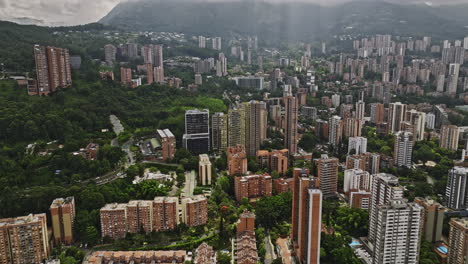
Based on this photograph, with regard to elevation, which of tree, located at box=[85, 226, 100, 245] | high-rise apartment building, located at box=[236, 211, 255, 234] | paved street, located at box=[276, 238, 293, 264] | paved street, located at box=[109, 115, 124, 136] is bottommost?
paved street, located at box=[276, 238, 293, 264]

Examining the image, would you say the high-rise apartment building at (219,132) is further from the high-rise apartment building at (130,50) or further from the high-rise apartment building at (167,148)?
the high-rise apartment building at (130,50)

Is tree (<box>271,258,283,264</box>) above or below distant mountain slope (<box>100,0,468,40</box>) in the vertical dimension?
below

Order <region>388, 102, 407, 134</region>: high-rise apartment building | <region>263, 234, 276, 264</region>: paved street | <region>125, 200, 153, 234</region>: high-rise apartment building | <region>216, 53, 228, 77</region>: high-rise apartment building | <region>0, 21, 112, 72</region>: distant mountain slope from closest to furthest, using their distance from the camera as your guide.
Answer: <region>263, 234, 276, 264</region>: paved street
<region>125, 200, 153, 234</region>: high-rise apartment building
<region>0, 21, 112, 72</region>: distant mountain slope
<region>388, 102, 407, 134</region>: high-rise apartment building
<region>216, 53, 228, 77</region>: high-rise apartment building

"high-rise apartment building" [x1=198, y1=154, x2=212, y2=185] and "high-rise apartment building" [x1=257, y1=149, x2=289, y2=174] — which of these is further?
"high-rise apartment building" [x1=257, y1=149, x2=289, y2=174]

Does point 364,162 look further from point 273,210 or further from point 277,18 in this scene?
point 277,18

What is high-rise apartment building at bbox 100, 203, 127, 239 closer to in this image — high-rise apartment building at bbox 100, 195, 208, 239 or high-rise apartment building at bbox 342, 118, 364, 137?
high-rise apartment building at bbox 100, 195, 208, 239

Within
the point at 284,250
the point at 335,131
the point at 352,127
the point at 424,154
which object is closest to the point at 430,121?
the point at 424,154

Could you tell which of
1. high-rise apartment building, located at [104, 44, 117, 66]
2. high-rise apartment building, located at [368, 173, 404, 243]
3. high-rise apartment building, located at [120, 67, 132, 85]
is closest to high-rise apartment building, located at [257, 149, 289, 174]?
high-rise apartment building, located at [368, 173, 404, 243]

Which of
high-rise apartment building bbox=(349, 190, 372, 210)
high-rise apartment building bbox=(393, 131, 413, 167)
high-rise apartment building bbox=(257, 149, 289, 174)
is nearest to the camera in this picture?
high-rise apartment building bbox=(349, 190, 372, 210)
